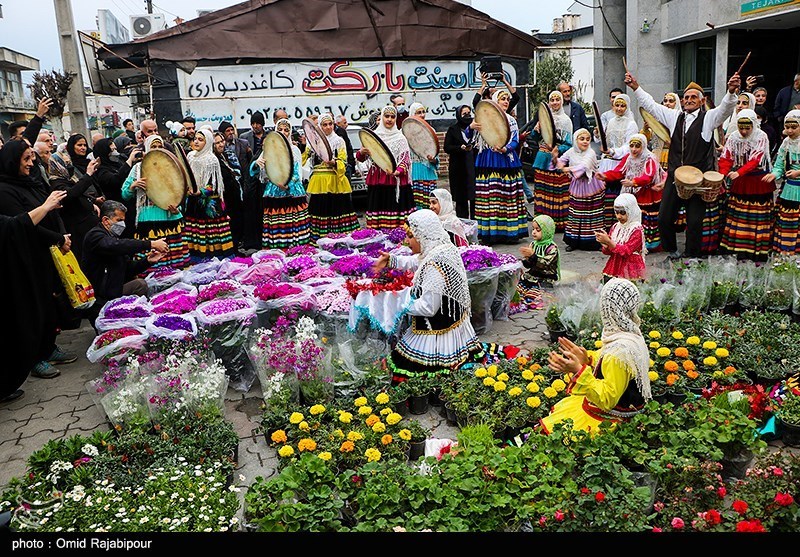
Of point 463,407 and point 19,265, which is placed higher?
point 19,265

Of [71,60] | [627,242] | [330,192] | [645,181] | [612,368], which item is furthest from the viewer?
[71,60]

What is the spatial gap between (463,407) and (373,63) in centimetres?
1232

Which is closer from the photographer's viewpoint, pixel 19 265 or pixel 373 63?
pixel 19 265

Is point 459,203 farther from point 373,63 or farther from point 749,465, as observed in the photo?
point 749,465

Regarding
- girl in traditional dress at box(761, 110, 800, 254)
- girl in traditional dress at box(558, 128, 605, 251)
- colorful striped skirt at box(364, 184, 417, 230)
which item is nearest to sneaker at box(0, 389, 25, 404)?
colorful striped skirt at box(364, 184, 417, 230)

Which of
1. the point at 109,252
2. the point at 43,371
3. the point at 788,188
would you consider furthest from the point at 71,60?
the point at 788,188

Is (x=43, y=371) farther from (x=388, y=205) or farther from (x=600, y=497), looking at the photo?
(x=388, y=205)

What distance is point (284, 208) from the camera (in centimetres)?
895

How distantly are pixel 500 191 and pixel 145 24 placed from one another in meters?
12.8

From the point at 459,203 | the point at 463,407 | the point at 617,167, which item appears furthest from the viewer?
the point at 459,203

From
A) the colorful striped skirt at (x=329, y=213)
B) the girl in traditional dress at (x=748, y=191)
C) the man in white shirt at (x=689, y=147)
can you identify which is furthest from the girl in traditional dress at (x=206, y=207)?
the girl in traditional dress at (x=748, y=191)

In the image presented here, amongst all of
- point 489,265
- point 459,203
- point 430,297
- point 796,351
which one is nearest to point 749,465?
point 796,351

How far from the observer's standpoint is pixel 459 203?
10742mm

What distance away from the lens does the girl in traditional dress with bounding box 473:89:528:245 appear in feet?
30.8
